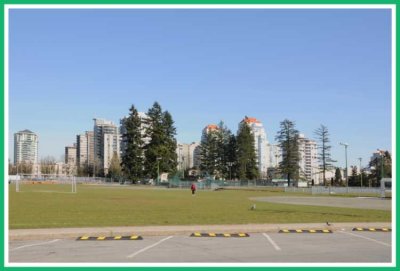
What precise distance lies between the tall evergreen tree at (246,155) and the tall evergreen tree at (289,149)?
32.4ft

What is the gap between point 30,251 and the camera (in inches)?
544

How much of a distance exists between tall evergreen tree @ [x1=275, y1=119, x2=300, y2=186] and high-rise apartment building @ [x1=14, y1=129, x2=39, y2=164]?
82.2 meters

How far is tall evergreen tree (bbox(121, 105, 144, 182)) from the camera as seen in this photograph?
12888 cm

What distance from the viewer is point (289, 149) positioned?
129375 millimetres

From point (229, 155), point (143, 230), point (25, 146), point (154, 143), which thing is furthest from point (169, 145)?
point (143, 230)

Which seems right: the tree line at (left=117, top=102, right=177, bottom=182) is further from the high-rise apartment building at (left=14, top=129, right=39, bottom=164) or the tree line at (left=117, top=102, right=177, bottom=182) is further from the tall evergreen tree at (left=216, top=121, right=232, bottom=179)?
the high-rise apartment building at (left=14, top=129, right=39, bottom=164)

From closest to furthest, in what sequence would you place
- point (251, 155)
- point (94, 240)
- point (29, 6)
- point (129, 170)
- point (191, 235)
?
point (29, 6)
point (94, 240)
point (191, 235)
point (129, 170)
point (251, 155)

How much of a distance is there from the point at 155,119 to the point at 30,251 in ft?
388

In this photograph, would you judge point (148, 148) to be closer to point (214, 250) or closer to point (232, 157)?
point (232, 157)

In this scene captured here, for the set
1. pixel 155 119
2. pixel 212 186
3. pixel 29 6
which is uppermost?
pixel 155 119

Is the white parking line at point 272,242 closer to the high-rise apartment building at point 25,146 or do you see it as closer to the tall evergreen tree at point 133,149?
the tall evergreen tree at point 133,149

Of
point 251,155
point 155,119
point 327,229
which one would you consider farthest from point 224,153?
point 327,229

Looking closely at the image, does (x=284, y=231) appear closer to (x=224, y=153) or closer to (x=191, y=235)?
(x=191, y=235)

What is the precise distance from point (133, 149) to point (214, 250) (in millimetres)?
117016
